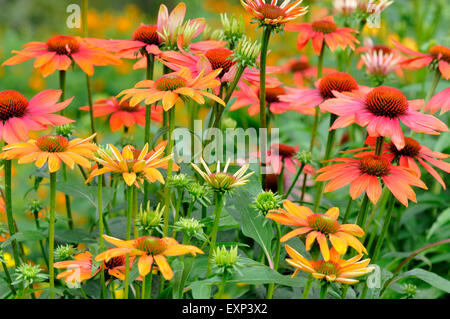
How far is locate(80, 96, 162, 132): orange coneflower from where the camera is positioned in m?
1.01

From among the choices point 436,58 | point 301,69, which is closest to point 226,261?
point 436,58

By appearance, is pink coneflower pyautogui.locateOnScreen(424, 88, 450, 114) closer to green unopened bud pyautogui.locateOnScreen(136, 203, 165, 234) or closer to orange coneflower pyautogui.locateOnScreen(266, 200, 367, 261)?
orange coneflower pyautogui.locateOnScreen(266, 200, 367, 261)

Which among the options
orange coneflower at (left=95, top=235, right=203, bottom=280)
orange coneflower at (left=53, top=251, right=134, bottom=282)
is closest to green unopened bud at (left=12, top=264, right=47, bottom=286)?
orange coneflower at (left=53, top=251, right=134, bottom=282)

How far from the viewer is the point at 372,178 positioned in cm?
74

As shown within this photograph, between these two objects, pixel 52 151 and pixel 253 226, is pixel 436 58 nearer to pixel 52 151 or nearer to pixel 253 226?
pixel 253 226

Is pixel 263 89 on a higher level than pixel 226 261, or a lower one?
higher

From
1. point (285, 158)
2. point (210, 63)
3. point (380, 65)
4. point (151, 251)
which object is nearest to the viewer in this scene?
point (151, 251)

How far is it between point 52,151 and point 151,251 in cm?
20

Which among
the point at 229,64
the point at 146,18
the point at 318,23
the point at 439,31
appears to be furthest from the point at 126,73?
the point at 229,64

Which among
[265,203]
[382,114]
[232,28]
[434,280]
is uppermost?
[232,28]

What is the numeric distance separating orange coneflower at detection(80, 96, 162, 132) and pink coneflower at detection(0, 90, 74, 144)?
0.17 metres

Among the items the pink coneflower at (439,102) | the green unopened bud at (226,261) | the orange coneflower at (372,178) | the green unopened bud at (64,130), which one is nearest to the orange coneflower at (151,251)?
the green unopened bud at (226,261)
